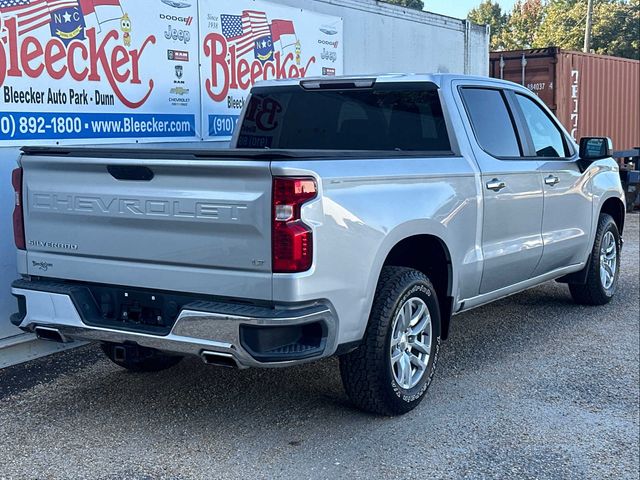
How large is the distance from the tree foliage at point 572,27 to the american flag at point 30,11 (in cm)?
4443

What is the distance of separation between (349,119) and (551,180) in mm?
1671

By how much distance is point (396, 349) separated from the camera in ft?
15.6

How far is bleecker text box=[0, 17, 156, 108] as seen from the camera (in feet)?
19.0

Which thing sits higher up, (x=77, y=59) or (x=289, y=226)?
(x=77, y=59)

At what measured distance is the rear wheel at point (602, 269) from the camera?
7363 millimetres

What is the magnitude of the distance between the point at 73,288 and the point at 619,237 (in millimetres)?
5273

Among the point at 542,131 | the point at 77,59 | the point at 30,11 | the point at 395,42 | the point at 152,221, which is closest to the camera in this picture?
the point at 152,221

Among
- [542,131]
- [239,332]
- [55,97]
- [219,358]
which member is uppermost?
[55,97]

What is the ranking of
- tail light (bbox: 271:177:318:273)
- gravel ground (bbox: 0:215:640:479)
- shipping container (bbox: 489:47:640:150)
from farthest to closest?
shipping container (bbox: 489:47:640:150)
gravel ground (bbox: 0:215:640:479)
tail light (bbox: 271:177:318:273)

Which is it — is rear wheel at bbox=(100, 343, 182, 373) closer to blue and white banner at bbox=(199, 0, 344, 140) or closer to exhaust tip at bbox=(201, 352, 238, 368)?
exhaust tip at bbox=(201, 352, 238, 368)

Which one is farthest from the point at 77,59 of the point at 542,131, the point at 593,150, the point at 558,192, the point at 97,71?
the point at 593,150

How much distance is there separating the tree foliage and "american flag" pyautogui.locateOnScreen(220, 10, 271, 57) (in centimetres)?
4208

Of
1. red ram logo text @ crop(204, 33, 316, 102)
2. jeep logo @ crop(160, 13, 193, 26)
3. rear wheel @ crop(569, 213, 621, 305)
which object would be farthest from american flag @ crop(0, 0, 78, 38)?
rear wheel @ crop(569, 213, 621, 305)

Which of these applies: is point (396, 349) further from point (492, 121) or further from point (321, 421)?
point (492, 121)
